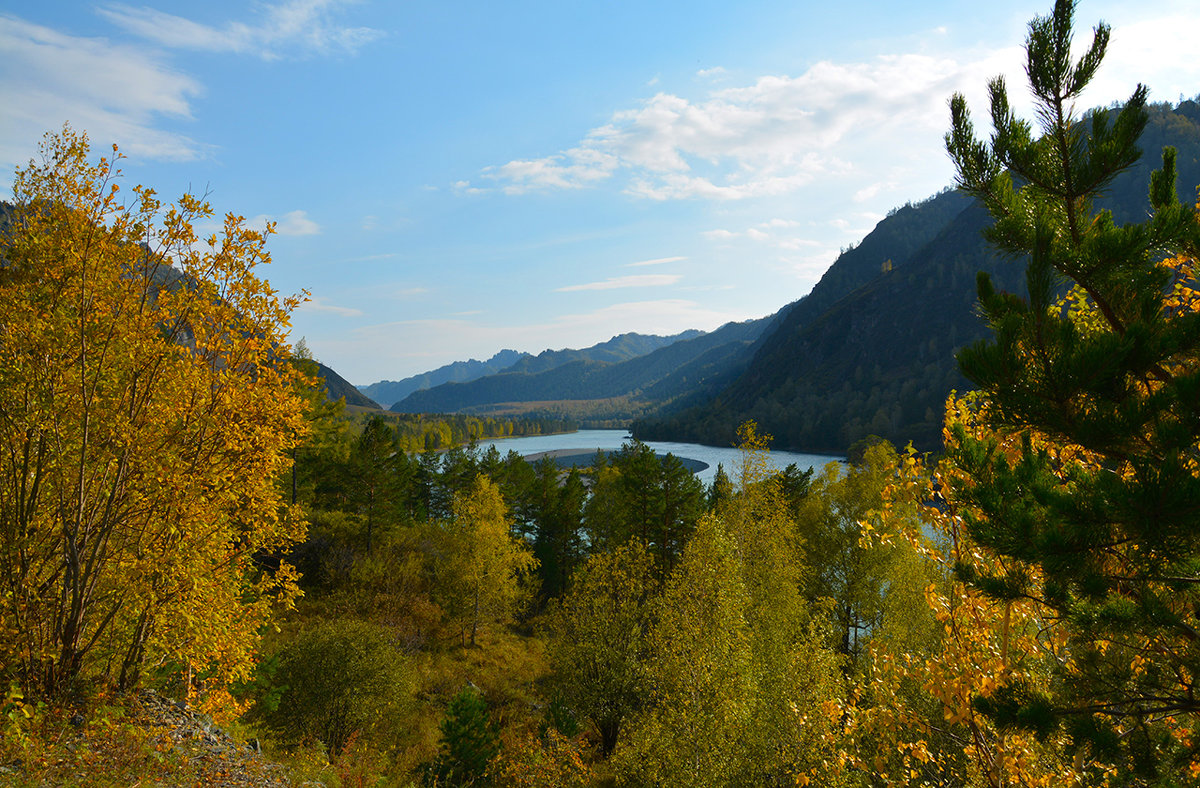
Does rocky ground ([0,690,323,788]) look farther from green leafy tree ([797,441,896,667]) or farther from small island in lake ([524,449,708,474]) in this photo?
small island in lake ([524,449,708,474])

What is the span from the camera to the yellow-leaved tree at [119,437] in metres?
9.09

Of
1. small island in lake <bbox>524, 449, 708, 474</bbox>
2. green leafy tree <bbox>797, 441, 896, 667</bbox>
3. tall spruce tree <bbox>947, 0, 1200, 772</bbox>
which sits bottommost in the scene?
small island in lake <bbox>524, 449, 708, 474</bbox>

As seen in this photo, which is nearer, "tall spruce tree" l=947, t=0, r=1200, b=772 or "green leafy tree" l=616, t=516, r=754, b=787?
"tall spruce tree" l=947, t=0, r=1200, b=772

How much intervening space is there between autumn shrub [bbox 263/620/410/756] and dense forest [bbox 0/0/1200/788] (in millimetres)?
100

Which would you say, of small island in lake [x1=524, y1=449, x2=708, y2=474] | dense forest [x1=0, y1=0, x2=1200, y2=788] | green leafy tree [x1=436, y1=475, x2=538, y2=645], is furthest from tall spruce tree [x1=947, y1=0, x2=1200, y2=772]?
small island in lake [x1=524, y1=449, x2=708, y2=474]

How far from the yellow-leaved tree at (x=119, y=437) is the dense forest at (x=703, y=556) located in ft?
0.18

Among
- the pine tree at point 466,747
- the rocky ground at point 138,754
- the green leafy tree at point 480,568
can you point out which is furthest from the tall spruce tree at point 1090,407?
the green leafy tree at point 480,568

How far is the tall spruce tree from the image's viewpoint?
3.44 m

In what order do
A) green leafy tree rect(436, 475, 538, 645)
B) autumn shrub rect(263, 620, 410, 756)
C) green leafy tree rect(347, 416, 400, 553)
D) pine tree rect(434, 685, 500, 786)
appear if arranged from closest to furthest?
pine tree rect(434, 685, 500, 786) < autumn shrub rect(263, 620, 410, 756) < green leafy tree rect(436, 475, 538, 645) < green leafy tree rect(347, 416, 400, 553)

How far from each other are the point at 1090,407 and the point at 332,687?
23.3 meters

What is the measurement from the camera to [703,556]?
723 inches

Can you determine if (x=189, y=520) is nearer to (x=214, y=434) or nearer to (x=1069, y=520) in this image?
(x=214, y=434)

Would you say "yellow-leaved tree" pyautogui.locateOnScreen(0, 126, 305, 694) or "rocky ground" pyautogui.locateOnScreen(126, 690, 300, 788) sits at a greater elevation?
"yellow-leaved tree" pyautogui.locateOnScreen(0, 126, 305, 694)

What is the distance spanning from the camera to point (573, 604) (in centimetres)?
2800
